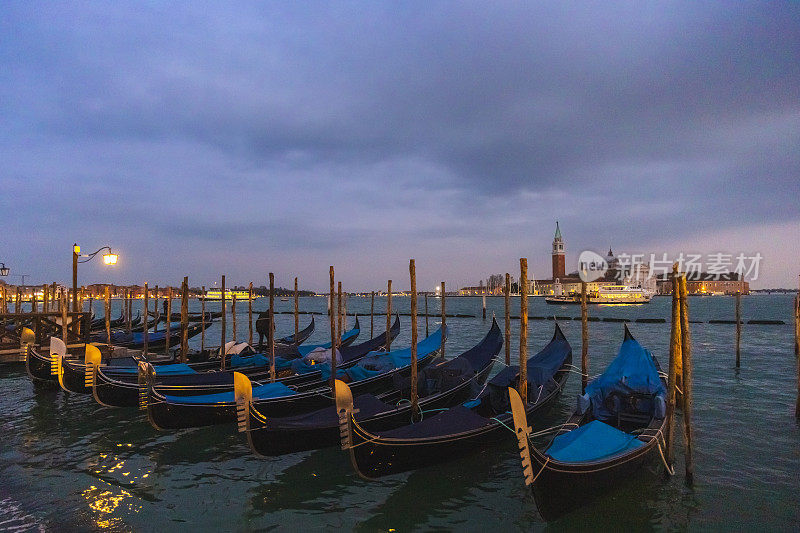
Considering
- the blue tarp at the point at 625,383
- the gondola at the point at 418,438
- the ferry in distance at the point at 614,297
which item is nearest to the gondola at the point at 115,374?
the gondola at the point at 418,438

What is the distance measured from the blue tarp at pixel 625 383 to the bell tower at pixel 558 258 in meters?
120

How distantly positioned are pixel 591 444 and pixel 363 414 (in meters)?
3.36

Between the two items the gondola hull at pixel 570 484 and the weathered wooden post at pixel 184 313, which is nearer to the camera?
the gondola hull at pixel 570 484

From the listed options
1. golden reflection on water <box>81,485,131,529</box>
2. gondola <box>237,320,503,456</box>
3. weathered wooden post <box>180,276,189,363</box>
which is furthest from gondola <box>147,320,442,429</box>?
weathered wooden post <box>180,276,189,363</box>

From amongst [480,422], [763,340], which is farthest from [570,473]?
[763,340]

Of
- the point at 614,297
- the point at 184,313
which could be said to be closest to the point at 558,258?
the point at 614,297

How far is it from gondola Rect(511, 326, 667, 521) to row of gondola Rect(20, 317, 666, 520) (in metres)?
0.02

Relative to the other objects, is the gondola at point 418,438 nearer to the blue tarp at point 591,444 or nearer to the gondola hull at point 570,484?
the blue tarp at point 591,444

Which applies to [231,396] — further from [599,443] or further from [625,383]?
[625,383]

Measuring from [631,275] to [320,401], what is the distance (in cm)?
10963

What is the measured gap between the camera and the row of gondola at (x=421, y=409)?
17.7 ft

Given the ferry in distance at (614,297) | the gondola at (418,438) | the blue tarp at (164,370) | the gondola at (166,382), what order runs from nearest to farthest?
the gondola at (418,438)
the gondola at (166,382)
the blue tarp at (164,370)
the ferry in distance at (614,297)

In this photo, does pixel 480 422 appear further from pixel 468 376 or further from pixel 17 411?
pixel 17 411

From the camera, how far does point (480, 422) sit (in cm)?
693
